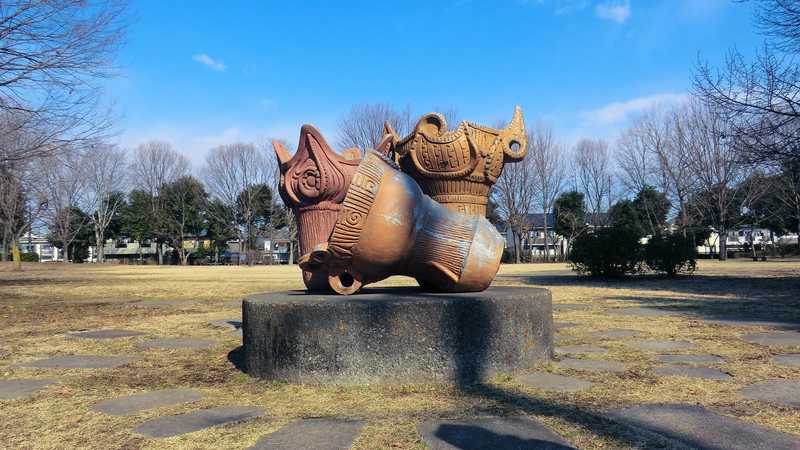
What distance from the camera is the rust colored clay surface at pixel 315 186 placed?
4.77 m

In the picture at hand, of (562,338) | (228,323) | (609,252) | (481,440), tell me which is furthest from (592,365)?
(609,252)

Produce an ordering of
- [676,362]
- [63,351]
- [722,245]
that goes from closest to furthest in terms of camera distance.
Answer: [676,362] → [63,351] → [722,245]

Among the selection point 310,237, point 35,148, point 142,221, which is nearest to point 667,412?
point 310,237

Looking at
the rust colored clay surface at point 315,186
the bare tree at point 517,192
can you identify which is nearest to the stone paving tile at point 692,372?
the rust colored clay surface at point 315,186

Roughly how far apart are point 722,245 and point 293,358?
125ft

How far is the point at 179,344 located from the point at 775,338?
614 centimetres

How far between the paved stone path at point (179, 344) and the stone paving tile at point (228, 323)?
965 millimetres

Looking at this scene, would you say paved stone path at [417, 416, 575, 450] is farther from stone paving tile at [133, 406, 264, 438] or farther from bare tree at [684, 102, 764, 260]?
bare tree at [684, 102, 764, 260]

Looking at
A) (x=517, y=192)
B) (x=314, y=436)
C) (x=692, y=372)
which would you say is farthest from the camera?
(x=517, y=192)

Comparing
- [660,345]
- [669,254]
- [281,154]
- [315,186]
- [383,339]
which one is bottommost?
[660,345]

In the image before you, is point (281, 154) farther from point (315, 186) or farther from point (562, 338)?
point (562, 338)

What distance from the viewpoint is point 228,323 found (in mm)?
7078

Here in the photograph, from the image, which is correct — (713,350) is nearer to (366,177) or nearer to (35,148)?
(366,177)

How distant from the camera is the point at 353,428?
2.65 meters
